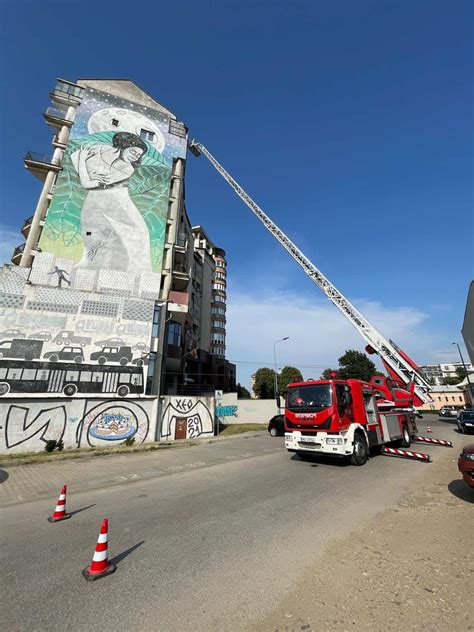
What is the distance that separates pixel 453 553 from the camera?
420cm

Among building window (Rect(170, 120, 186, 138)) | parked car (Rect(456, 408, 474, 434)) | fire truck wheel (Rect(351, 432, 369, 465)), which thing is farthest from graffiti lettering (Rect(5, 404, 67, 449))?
building window (Rect(170, 120, 186, 138))

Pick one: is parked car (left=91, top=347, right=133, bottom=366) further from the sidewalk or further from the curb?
the sidewalk

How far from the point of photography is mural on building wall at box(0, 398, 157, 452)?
15820mm

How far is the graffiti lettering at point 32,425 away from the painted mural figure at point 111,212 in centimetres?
1057

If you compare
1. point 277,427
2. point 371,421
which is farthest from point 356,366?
point 371,421

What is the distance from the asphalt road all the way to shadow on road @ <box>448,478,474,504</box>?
0.99m

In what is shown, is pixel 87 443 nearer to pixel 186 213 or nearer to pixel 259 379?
pixel 186 213

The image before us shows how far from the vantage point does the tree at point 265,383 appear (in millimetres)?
64938

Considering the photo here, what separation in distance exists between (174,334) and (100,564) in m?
27.0

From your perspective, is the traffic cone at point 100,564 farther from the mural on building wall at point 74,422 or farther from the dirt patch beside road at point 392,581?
the mural on building wall at point 74,422

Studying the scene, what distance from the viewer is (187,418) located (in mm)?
20859

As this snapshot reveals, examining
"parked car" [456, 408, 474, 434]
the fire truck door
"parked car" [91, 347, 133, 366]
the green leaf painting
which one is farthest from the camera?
the green leaf painting

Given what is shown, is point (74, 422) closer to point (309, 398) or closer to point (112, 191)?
point (309, 398)

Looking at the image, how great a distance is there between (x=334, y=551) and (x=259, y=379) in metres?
64.2
